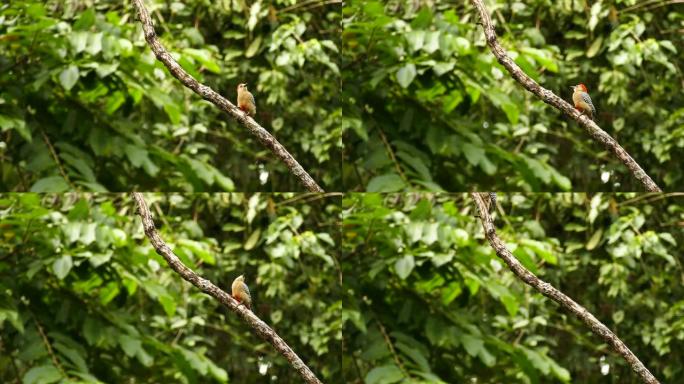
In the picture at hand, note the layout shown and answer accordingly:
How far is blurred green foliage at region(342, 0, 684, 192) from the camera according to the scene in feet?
15.7

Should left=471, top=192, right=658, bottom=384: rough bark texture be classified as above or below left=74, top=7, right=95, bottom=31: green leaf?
below

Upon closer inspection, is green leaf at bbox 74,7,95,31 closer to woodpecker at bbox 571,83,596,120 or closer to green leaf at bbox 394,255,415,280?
green leaf at bbox 394,255,415,280

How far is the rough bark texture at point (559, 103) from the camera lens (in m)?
4.40

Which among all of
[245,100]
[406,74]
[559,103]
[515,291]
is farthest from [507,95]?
[245,100]

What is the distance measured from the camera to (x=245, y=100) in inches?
185

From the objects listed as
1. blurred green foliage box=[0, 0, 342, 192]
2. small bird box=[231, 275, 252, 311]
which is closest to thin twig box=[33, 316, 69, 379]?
blurred green foliage box=[0, 0, 342, 192]

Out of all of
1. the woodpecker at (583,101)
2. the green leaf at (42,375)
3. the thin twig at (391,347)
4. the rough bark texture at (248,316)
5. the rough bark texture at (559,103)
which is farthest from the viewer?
the thin twig at (391,347)

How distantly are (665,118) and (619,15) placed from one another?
46 cm

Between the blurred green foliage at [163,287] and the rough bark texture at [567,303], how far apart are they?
2.63 ft

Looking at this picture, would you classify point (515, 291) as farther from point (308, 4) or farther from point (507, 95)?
point (308, 4)

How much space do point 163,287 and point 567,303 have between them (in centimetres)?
161

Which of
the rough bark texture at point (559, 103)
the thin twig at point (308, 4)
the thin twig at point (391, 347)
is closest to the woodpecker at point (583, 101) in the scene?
the rough bark texture at point (559, 103)

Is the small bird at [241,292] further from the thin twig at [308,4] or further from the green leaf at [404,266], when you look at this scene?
the thin twig at [308,4]

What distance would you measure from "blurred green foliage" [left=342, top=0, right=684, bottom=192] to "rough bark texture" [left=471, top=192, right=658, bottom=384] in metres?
0.27
